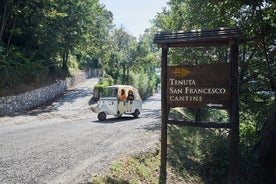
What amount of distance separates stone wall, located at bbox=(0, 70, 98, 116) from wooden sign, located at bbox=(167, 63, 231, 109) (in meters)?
14.3

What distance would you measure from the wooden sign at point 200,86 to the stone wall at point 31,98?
46.8ft

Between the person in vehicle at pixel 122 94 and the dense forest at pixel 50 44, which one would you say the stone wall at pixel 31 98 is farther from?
the person in vehicle at pixel 122 94

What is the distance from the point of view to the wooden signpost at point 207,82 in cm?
600

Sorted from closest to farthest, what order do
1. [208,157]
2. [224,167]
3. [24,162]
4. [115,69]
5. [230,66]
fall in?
Result: 1. [230,66]
2. [24,162]
3. [224,167]
4. [208,157]
5. [115,69]

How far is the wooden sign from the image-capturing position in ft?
19.9

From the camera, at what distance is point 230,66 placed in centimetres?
605

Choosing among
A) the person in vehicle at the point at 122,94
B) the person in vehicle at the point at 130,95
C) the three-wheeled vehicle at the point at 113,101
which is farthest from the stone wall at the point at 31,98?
the person in vehicle at the point at 130,95

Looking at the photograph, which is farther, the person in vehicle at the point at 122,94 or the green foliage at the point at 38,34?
the green foliage at the point at 38,34

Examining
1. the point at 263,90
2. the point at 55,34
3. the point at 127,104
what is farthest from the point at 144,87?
the point at 263,90

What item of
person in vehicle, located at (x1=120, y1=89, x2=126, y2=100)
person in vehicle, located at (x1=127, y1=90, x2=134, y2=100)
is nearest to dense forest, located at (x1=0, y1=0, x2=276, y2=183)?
person in vehicle, located at (x1=127, y1=90, x2=134, y2=100)

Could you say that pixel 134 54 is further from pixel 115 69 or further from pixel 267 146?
pixel 267 146

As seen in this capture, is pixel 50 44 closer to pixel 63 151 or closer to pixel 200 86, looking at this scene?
pixel 63 151

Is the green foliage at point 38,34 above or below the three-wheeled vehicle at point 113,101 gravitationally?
above

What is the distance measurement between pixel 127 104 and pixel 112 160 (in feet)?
30.2
